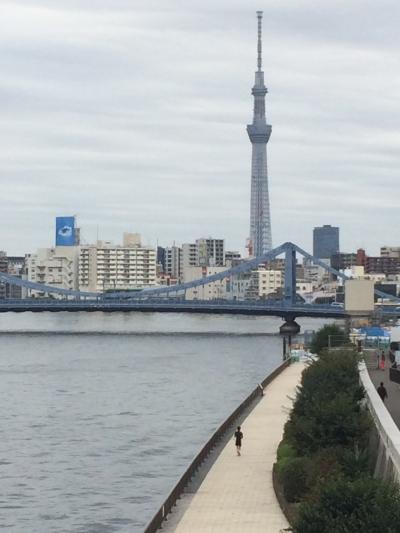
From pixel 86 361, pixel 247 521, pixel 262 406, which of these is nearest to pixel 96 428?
pixel 262 406

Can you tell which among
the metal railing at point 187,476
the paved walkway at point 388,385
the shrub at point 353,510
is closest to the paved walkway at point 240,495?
the metal railing at point 187,476

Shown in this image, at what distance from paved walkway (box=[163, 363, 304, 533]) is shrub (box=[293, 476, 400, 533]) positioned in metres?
7.88

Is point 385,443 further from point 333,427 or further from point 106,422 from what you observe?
point 106,422

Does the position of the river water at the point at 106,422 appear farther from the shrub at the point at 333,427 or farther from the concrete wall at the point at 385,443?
the concrete wall at the point at 385,443

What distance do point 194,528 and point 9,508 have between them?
38.7 ft

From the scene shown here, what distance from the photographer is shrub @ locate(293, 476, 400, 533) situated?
2208cm

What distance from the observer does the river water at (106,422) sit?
4231 cm

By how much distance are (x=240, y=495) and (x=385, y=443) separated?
6.56 metres

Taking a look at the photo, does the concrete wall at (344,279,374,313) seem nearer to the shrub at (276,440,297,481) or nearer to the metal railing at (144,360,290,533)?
the metal railing at (144,360,290,533)

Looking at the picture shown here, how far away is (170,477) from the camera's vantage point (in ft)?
153

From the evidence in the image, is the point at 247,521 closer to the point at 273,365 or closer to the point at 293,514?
the point at 293,514

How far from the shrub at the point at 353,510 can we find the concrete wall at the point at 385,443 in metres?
2.59

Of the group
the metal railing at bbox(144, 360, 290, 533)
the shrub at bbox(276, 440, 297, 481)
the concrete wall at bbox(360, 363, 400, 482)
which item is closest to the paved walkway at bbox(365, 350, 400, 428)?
the concrete wall at bbox(360, 363, 400, 482)

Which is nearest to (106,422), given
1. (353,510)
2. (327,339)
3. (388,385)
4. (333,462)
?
(388,385)
